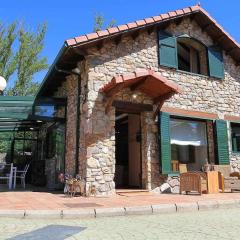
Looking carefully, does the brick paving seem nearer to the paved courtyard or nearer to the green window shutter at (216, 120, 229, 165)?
the paved courtyard

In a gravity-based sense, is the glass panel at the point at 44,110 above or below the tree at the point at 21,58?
below

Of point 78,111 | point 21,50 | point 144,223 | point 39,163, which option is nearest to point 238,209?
point 144,223

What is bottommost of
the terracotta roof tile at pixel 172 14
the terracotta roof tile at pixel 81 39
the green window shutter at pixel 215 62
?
the terracotta roof tile at pixel 81 39

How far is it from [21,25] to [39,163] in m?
12.6

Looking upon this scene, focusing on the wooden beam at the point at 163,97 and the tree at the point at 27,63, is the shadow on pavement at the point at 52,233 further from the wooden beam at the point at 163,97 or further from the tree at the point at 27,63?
the tree at the point at 27,63

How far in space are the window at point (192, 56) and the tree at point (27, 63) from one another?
1300 cm

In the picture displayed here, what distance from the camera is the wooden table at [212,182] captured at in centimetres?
942

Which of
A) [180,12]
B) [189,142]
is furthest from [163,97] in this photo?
[180,12]

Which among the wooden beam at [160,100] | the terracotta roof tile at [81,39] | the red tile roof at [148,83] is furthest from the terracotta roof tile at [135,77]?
the terracotta roof tile at [81,39]

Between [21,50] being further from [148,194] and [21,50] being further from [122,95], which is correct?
[148,194]

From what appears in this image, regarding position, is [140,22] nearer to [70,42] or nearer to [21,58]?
[70,42]

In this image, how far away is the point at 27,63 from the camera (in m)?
22.5

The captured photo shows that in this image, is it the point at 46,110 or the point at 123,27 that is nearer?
the point at 123,27

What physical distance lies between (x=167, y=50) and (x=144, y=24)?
4.50 feet
